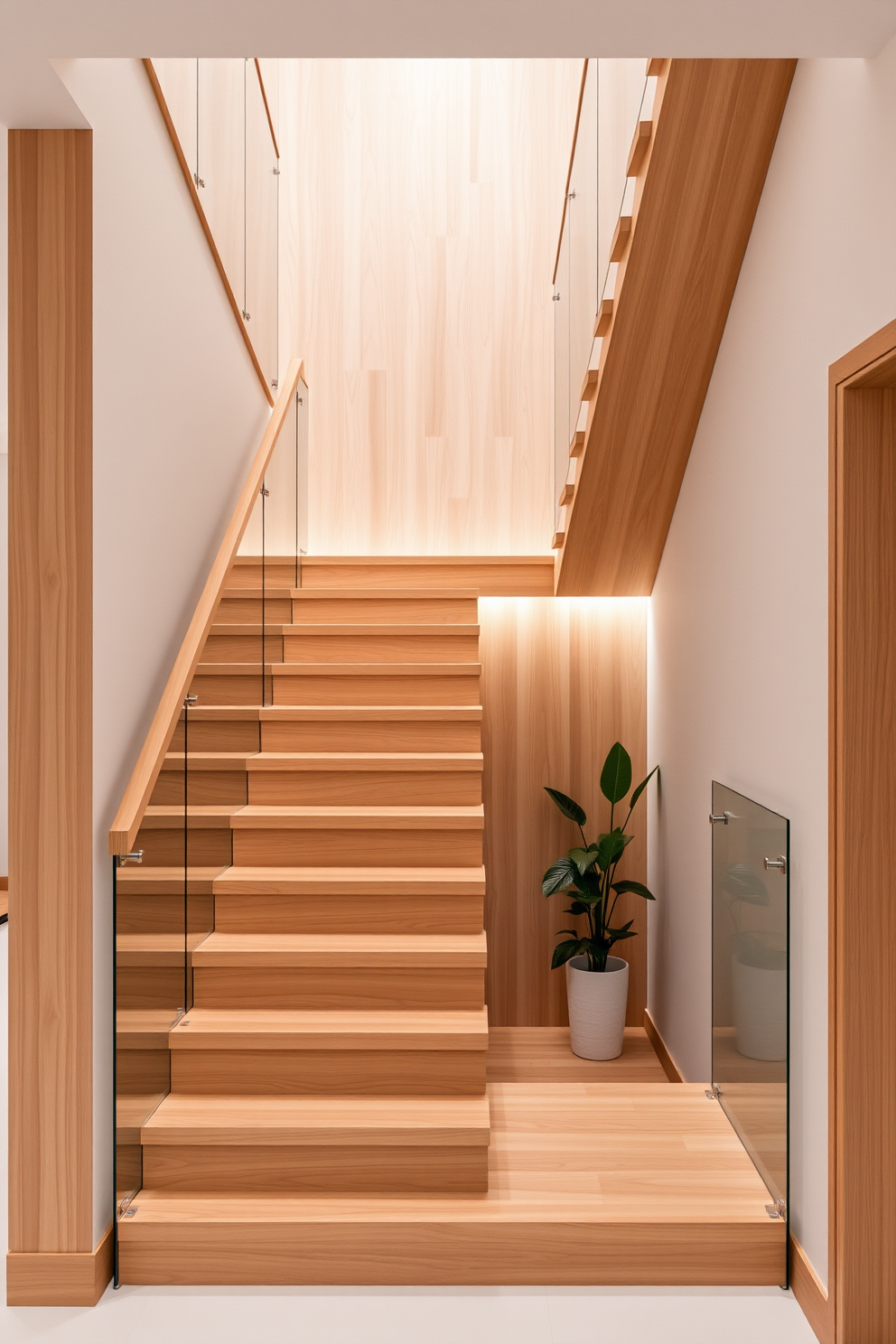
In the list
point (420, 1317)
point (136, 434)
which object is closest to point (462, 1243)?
point (420, 1317)

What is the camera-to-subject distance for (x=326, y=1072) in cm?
251

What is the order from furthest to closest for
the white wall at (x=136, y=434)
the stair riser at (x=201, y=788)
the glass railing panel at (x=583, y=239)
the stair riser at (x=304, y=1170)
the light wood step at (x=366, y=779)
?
the light wood step at (x=366, y=779)
the glass railing panel at (x=583, y=239)
the stair riser at (x=201, y=788)
the stair riser at (x=304, y=1170)
the white wall at (x=136, y=434)

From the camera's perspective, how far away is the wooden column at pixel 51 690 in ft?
6.86

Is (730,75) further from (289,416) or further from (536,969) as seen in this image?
(536,969)

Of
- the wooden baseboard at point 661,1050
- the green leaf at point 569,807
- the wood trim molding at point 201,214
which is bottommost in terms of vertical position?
the wooden baseboard at point 661,1050

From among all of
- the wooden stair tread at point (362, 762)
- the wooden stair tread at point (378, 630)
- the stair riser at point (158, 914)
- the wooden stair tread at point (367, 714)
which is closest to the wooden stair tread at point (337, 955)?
the stair riser at point (158, 914)

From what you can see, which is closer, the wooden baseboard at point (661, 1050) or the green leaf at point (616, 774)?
the wooden baseboard at point (661, 1050)

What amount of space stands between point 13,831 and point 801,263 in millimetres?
2246

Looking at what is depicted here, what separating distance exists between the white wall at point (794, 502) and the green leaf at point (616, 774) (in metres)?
0.67

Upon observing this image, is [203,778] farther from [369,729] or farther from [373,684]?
[373,684]

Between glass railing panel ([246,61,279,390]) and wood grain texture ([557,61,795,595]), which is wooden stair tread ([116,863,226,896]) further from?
glass railing panel ([246,61,279,390])

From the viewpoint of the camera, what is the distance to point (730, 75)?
7.32 feet

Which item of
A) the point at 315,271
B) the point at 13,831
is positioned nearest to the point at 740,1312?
the point at 13,831

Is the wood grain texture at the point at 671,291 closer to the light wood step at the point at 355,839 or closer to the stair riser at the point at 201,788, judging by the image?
the light wood step at the point at 355,839
